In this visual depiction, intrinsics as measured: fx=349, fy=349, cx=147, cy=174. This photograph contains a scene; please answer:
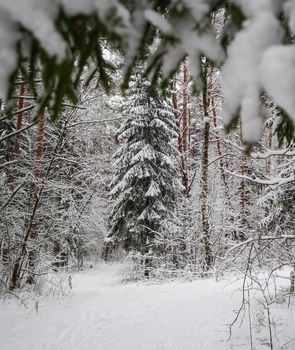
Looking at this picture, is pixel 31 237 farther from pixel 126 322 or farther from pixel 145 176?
pixel 145 176

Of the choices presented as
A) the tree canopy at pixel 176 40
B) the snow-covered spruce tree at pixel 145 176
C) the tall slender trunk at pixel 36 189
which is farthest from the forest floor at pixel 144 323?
the snow-covered spruce tree at pixel 145 176

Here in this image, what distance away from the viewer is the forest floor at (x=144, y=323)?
15.8 ft

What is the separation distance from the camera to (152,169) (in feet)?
46.1

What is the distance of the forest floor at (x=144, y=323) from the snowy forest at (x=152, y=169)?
0.12 ft

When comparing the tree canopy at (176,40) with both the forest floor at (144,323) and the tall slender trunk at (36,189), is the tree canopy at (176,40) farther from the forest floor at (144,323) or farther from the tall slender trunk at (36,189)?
the tall slender trunk at (36,189)

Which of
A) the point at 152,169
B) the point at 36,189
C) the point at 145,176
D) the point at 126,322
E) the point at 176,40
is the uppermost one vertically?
the point at 152,169

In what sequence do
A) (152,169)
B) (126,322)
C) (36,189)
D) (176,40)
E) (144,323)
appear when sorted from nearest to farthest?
(176,40) → (144,323) → (126,322) → (36,189) → (152,169)

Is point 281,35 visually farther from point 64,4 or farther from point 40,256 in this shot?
point 40,256

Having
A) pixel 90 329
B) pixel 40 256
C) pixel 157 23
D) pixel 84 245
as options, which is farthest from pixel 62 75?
pixel 84 245

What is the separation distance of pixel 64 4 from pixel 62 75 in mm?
183

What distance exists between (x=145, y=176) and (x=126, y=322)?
319 inches

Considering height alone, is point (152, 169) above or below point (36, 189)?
above

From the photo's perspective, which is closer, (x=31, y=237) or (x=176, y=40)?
(x=176, y=40)

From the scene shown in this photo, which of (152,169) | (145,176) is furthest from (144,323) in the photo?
(152,169)
